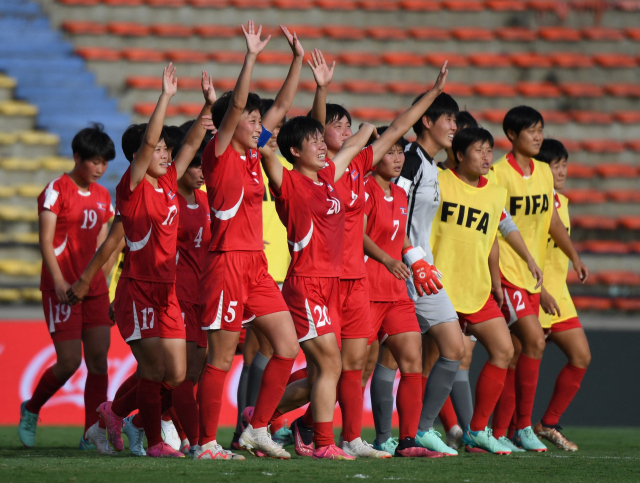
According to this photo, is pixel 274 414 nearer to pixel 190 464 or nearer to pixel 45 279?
pixel 190 464

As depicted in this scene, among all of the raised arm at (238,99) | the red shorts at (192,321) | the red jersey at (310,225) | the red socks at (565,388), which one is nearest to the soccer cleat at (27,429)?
the red shorts at (192,321)

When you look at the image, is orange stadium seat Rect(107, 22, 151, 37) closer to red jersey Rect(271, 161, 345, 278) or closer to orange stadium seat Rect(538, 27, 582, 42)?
orange stadium seat Rect(538, 27, 582, 42)

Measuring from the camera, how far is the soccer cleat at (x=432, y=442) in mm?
6278

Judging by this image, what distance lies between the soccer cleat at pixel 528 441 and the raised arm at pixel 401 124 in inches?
102

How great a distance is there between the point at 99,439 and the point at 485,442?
2.71 meters

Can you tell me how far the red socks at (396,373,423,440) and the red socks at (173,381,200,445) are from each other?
52.7 inches

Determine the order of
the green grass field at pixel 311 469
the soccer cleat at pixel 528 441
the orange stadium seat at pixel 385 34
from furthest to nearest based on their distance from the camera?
the orange stadium seat at pixel 385 34, the soccer cleat at pixel 528 441, the green grass field at pixel 311 469

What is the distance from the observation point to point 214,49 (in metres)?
13.9

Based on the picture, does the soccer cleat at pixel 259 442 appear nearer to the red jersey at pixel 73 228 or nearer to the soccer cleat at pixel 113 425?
the soccer cleat at pixel 113 425

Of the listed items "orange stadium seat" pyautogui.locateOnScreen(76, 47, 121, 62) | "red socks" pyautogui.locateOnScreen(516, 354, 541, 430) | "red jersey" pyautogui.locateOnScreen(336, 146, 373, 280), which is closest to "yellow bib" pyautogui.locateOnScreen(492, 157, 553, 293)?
"red socks" pyautogui.locateOnScreen(516, 354, 541, 430)

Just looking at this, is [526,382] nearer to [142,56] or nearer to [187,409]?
[187,409]

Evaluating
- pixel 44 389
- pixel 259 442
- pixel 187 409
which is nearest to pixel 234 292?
pixel 259 442

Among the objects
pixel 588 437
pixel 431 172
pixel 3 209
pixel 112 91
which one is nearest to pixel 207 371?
pixel 431 172

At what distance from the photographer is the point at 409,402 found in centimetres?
609
